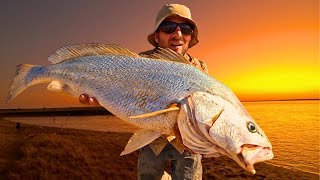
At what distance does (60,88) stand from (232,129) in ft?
7.61

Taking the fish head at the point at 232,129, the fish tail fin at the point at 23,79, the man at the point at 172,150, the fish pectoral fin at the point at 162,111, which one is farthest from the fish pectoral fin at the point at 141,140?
the fish tail fin at the point at 23,79

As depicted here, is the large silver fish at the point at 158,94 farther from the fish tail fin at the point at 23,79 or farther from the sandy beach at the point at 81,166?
the sandy beach at the point at 81,166

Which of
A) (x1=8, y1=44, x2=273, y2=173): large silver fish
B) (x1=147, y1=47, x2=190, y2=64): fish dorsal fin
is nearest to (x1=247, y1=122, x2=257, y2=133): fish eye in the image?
(x1=8, y1=44, x2=273, y2=173): large silver fish

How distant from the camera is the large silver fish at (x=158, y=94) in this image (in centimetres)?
289

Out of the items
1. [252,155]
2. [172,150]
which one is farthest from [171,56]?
[172,150]

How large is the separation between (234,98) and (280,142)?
2893 centimetres

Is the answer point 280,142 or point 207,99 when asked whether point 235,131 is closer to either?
point 207,99

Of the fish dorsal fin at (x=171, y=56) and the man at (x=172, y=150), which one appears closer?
the fish dorsal fin at (x=171, y=56)

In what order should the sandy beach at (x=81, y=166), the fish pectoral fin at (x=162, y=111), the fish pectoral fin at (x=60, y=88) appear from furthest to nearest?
1. the sandy beach at (x=81, y=166)
2. the fish pectoral fin at (x=60, y=88)
3. the fish pectoral fin at (x=162, y=111)

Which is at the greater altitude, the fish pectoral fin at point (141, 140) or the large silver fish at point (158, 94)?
the large silver fish at point (158, 94)

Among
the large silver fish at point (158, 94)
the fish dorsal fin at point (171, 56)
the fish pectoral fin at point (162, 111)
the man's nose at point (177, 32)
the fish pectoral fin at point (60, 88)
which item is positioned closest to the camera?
the large silver fish at point (158, 94)

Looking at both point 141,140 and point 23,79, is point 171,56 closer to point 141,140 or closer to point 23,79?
point 141,140

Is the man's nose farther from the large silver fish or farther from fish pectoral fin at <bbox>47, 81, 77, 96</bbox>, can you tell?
fish pectoral fin at <bbox>47, 81, 77, 96</bbox>

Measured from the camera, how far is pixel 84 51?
4031 mm
